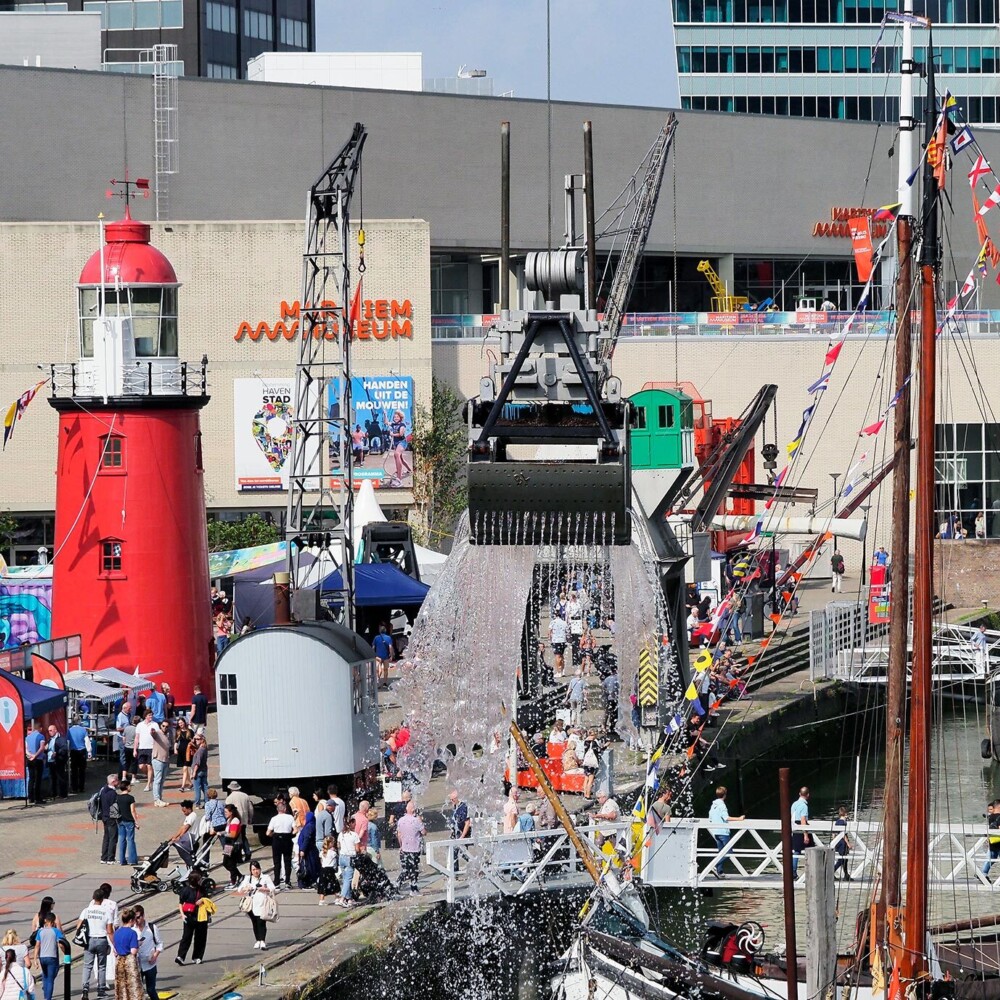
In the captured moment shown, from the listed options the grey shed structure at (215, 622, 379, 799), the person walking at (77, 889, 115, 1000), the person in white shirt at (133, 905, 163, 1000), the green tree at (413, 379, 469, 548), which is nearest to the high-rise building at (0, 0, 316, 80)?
the green tree at (413, 379, 469, 548)

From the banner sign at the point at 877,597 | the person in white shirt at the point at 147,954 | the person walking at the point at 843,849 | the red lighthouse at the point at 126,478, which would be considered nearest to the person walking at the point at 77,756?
the red lighthouse at the point at 126,478

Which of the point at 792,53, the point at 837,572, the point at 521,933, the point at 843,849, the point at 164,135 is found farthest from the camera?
the point at 792,53

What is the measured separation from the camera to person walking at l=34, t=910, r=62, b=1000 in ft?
68.6

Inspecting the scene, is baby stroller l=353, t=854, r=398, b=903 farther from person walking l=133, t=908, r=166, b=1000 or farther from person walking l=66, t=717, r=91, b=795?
person walking l=66, t=717, r=91, b=795

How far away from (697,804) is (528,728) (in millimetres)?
3710

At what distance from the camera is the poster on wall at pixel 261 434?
65.4 m

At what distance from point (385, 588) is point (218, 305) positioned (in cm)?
2521

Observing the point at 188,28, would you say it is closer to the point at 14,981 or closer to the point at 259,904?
the point at 259,904

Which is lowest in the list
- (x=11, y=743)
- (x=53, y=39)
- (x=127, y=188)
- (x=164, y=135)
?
(x=11, y=743)

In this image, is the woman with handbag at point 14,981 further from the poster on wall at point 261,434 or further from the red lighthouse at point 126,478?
the poster on wall at point 261,434

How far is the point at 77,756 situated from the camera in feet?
107

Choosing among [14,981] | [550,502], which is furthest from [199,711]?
[550,502]

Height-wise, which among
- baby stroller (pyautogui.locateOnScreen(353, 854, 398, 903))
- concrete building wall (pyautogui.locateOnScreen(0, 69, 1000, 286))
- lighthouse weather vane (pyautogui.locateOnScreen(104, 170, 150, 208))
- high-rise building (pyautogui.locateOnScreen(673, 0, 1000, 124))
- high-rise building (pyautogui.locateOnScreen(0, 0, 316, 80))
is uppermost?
high-rise building (pyautogui.locateOnScreen(0, 0, 316, 80))

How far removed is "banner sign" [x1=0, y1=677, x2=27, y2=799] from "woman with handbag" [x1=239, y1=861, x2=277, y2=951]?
8877mm
